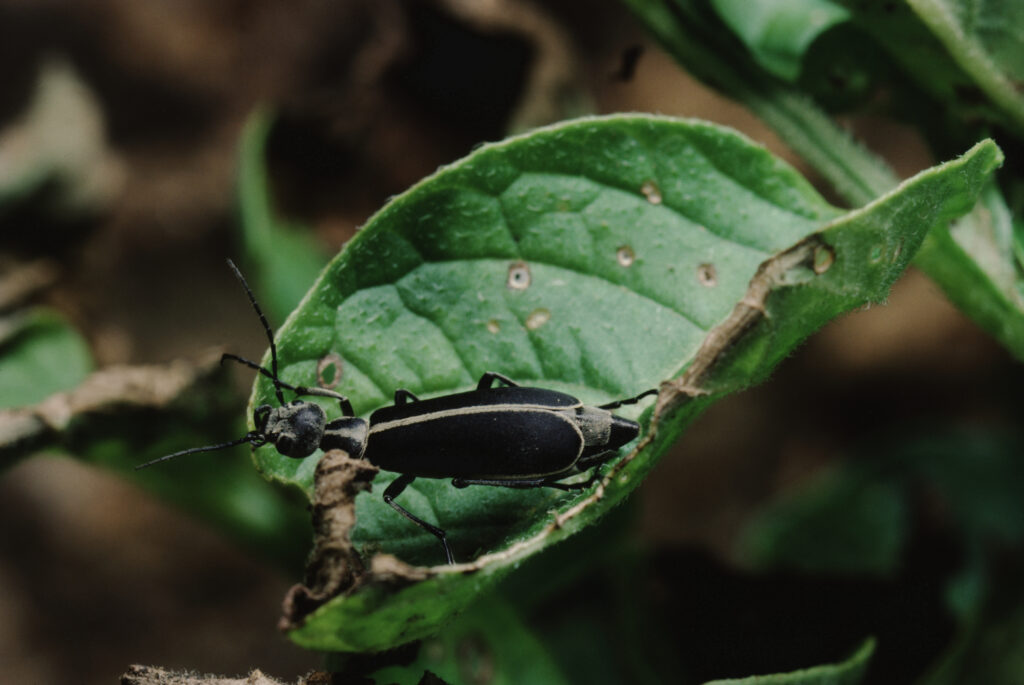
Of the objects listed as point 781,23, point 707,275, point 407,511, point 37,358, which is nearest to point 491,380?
point 407,511

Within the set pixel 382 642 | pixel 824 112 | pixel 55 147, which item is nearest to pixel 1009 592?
pixel 824 112

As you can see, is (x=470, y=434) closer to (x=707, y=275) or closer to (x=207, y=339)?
(x=707, y=275)

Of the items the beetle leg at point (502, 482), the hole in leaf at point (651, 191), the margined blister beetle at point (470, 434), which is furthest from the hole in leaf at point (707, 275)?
the beetle leg at point (502, 482)

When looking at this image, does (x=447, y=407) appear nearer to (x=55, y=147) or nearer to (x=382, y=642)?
(x=382, y=642)

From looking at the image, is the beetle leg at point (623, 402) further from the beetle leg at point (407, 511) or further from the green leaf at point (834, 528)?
the green leaf at point (834, 528)

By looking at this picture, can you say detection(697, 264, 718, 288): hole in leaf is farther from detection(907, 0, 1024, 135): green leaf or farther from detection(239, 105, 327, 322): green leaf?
detection(239, 105, 327, 322): green leaf
